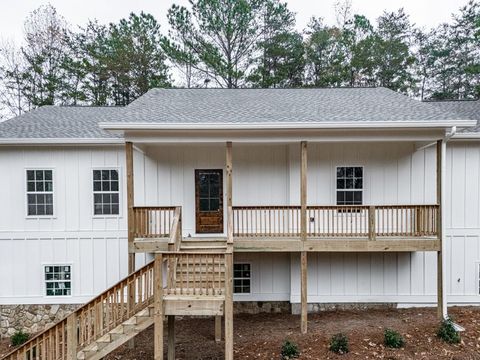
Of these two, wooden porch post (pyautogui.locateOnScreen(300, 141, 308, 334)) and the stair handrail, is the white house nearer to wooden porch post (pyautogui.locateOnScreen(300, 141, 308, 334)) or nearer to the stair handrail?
wooden porch post (pyautogui.locateOnScreen(300, 141, 308, 334))

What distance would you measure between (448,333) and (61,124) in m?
12.1

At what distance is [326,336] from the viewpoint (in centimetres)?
777

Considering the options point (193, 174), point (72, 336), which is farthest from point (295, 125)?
point (72, 336)

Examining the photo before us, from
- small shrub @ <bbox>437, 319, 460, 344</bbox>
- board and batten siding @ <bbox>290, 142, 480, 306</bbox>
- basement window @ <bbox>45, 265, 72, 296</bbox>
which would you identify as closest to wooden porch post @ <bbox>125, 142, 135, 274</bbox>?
basement window @ <bbox>45, 265, 72, 296</bbox>

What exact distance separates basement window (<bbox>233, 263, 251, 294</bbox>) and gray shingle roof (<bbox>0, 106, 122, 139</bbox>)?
17.6 ft

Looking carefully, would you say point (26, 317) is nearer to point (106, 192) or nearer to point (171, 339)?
point (106, 192)

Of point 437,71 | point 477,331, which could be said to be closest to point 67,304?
point 477,331

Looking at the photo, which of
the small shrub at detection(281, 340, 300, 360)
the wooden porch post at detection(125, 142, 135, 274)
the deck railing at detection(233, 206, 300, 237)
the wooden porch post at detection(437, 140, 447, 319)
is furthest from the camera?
the deck railing at detection(233, 206, 300, 237)

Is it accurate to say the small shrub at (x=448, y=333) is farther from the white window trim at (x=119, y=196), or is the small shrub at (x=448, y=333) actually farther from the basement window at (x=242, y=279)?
the white window trim at (x=119, y=196)

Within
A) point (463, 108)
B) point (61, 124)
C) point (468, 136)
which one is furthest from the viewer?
point (463, 108)

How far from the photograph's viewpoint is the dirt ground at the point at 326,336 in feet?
23.4

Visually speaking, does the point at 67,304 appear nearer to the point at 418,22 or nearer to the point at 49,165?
the point at 49,165

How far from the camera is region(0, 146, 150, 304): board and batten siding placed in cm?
945

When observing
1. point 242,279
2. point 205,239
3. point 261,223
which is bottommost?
point 242,279
